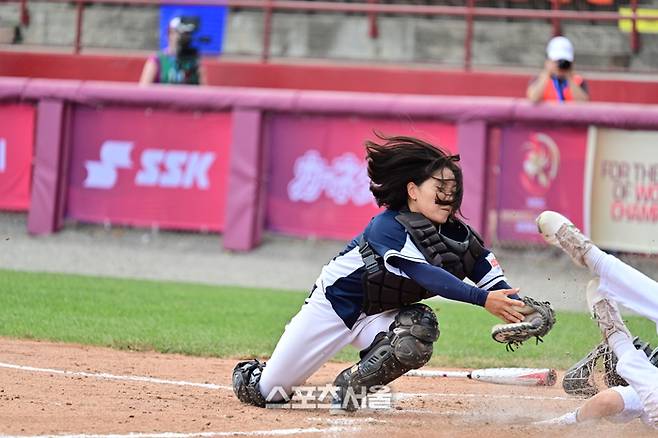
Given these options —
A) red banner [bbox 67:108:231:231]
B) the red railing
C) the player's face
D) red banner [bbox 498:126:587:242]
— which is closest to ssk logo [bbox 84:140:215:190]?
red banner [bbox 67:108:231:231]

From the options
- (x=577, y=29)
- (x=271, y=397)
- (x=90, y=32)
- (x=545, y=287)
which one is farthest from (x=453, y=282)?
(x=90, y=32)

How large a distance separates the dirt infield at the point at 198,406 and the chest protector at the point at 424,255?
547 mm

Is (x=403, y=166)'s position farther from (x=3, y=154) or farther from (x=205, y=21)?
(x=205, y=21)

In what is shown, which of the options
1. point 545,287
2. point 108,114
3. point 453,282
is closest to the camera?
point 453,282

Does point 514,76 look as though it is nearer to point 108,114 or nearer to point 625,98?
point 625,98

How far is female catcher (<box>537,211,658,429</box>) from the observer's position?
493 cm

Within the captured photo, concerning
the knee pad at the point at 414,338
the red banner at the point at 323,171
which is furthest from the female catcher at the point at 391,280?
the red banner at the point at 323,171

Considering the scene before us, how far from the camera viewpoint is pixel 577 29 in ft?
50.0

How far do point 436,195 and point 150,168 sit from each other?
7755 millimetres

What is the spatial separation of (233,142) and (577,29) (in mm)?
5441

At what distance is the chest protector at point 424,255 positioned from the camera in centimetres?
508

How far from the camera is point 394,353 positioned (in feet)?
16.8

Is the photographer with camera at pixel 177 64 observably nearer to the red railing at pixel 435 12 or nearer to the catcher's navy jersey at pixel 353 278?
the red railing at pixel 435 12

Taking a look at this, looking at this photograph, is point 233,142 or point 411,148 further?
point 233,142
